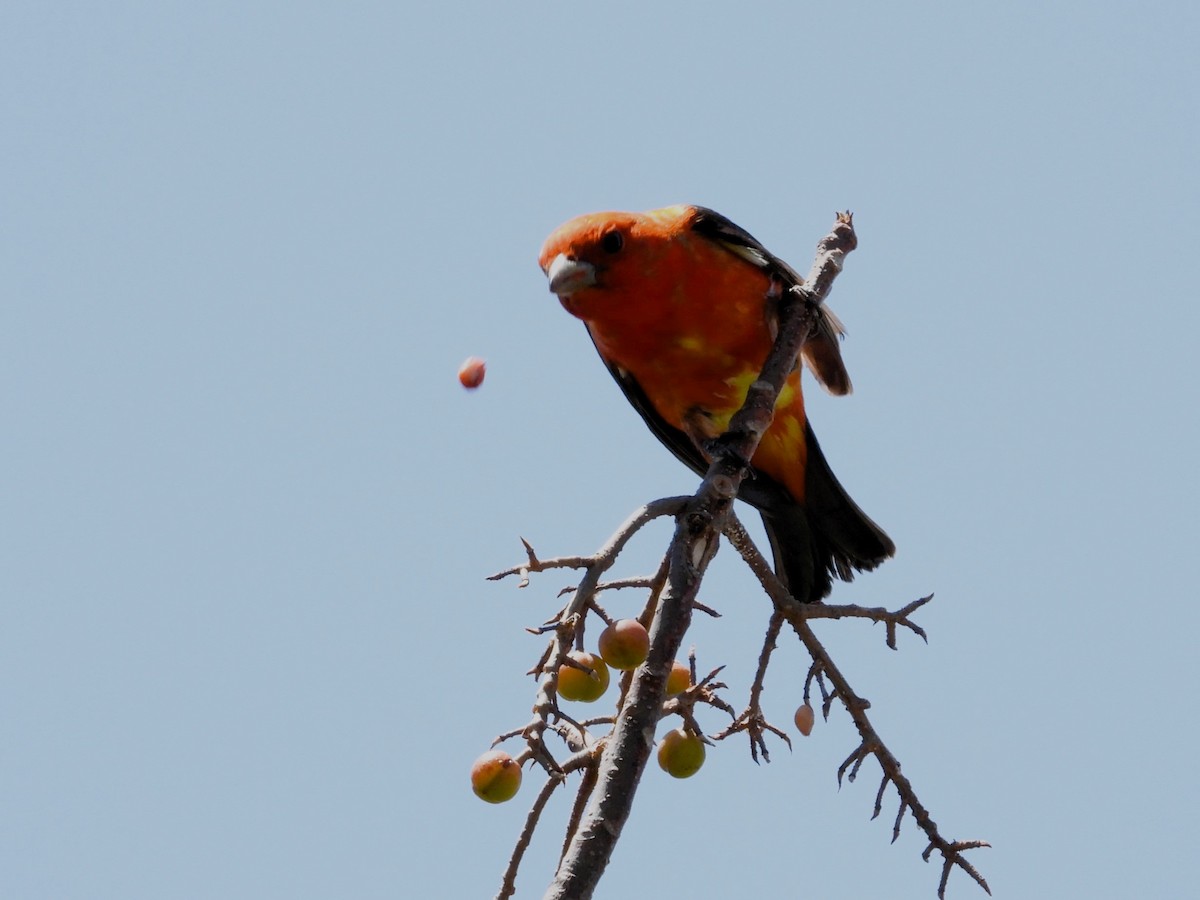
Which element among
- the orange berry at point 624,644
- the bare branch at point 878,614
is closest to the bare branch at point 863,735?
the bare branch at point 878,614

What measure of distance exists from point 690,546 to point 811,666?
733mm

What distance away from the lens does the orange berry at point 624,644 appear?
2.64m

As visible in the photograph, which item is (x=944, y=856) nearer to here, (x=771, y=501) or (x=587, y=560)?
(x=587, y=560)

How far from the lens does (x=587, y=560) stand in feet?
8.62

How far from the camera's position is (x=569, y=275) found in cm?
477

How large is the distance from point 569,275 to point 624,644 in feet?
7.83

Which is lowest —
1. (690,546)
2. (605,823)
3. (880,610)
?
(605,823)

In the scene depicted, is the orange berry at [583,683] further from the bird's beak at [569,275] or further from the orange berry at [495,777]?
the bird's beak at [569,275]

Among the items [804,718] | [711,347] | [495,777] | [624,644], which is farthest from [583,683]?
[711,347]

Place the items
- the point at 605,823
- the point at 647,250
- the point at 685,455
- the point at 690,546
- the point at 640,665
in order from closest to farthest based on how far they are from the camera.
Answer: the point at 605,823 → the point at 640,665 → the point at 690,546 → the point at 647,250 → the point at 685,455

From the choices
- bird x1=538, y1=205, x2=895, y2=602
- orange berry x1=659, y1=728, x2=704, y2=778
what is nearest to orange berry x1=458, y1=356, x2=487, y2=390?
bird x1=538, y1=205, x2=895, y2=602

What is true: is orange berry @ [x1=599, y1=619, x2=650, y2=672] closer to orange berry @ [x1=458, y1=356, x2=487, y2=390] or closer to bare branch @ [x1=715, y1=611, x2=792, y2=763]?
bare branch @ [x1=715, y1=611, x2=792, y2=763]

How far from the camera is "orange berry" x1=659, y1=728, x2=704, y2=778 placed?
308cm

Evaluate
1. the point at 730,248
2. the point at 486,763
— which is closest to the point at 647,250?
the point at 730,248
